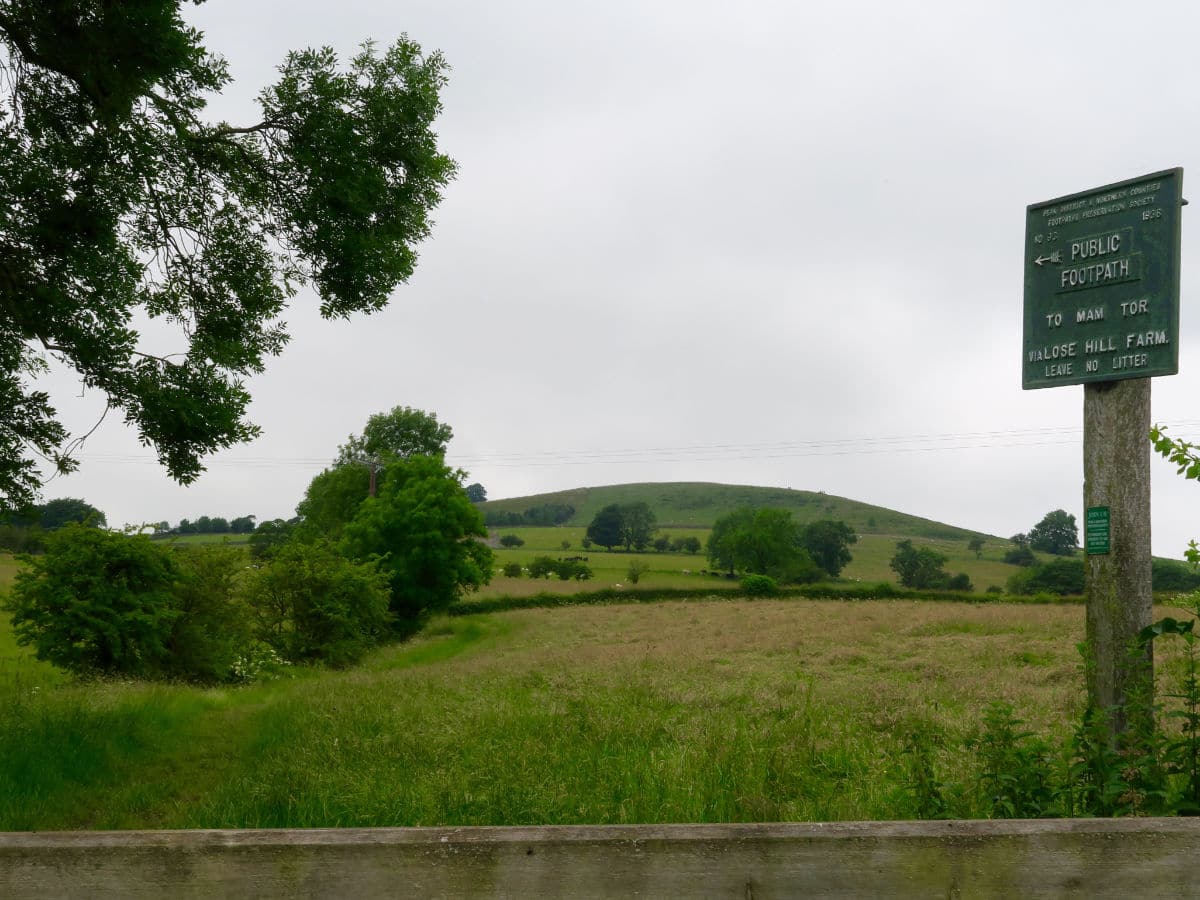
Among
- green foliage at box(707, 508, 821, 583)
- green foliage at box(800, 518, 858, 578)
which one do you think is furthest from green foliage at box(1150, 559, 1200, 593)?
green foliage at box(800, 518, 858, 578)

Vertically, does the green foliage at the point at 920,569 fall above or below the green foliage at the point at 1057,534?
below

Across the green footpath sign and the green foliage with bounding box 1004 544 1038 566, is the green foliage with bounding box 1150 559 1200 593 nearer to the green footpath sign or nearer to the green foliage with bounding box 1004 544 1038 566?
the green footpath sign

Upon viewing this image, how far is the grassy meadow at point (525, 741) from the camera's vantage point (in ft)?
22.5

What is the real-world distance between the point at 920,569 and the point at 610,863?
102927mm

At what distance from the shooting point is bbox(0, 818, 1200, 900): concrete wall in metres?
2.62

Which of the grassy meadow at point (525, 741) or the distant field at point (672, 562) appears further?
the distant field at point (672, 562)

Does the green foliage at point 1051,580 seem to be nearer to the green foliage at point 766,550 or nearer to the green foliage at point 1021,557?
the green foliage at point 766,550

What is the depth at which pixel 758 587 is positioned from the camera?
201 ft

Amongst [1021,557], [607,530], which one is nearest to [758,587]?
[607,530]

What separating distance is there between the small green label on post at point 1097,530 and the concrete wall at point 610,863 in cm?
350

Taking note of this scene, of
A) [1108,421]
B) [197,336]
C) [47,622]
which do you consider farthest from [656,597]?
[1108,421]

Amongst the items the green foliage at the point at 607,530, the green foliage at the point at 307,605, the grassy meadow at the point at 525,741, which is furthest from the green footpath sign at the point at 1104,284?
the green foliage at the point at 607,530

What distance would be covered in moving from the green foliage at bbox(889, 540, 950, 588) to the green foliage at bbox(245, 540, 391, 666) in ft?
225

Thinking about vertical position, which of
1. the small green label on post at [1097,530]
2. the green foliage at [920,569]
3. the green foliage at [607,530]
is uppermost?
the green foliage at [607,530]
